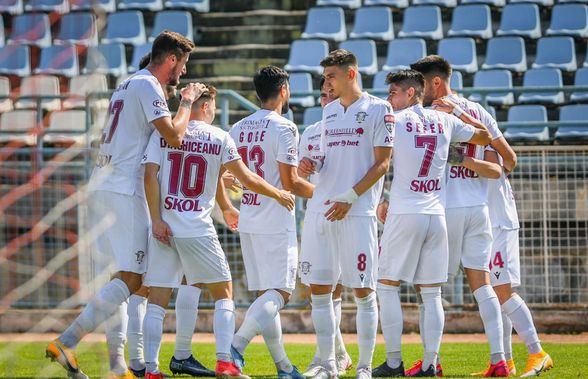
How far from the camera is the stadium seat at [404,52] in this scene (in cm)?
1644

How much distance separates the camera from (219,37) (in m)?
18.2

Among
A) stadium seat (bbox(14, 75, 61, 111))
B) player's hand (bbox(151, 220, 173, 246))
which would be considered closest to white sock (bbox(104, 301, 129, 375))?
player's hand (bbox(151, 220, 173, 246))

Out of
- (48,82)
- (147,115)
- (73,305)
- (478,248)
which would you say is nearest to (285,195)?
(147,115)

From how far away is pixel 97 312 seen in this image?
7.19 metres

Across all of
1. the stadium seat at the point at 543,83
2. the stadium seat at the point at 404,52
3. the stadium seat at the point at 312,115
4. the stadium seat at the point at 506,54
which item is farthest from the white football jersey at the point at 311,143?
the stadium seat at the point at 506,54

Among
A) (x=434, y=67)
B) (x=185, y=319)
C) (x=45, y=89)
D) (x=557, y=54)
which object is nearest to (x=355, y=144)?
(x=434, y=67)

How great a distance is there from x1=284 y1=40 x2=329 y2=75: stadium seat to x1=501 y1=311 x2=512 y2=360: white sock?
26.9 feet

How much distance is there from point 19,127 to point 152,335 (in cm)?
646

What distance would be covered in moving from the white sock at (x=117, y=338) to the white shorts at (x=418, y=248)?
207 centimetres

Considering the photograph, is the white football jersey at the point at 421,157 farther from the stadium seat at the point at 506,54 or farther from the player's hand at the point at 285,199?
the stadium seat at the point at 506,54

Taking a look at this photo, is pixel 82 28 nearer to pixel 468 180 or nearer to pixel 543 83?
pixel 468 180

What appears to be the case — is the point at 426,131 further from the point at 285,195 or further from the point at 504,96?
the point at 504,96

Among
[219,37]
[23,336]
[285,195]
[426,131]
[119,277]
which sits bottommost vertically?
[23,336]

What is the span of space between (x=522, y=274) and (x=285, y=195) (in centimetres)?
558
